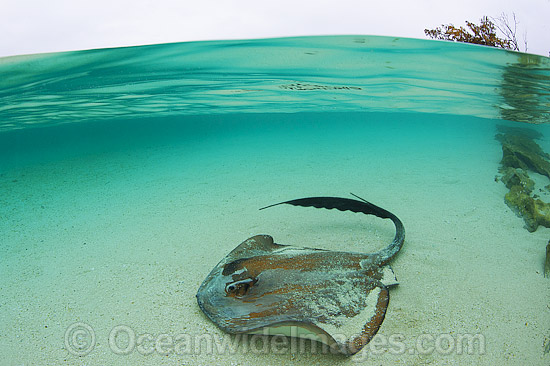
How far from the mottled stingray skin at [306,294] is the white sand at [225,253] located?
44 cm

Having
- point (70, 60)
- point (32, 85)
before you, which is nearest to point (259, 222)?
point (70, 60)

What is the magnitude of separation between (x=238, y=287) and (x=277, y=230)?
2867 mm

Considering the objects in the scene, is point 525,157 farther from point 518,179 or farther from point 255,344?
point 255,344

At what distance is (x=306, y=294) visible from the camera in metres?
3.02

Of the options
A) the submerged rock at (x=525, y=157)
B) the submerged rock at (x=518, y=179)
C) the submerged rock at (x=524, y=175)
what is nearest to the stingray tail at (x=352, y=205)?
the submerged rock at (x=524, y=175)

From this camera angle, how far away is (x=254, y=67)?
867 cm

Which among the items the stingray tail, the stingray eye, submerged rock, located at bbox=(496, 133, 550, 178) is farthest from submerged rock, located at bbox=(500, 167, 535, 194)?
the stingray eye

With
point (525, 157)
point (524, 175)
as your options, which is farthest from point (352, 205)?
point (525, 157)

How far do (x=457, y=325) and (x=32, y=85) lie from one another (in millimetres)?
10606

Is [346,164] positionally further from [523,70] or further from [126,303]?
[126,303]

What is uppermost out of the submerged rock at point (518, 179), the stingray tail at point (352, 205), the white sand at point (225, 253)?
the stingray tail at point (352, 205)

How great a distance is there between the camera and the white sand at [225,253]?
3.26 m

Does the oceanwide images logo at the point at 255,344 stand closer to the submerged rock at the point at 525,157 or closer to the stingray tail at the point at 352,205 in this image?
the stingray tail at the point at 352,205

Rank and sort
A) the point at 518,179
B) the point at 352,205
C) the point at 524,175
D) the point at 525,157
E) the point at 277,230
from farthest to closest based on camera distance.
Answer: the point at 525,157 → the point at 524,175 → the point at 518,179 → the point at 277,230 → the point at 352,205
